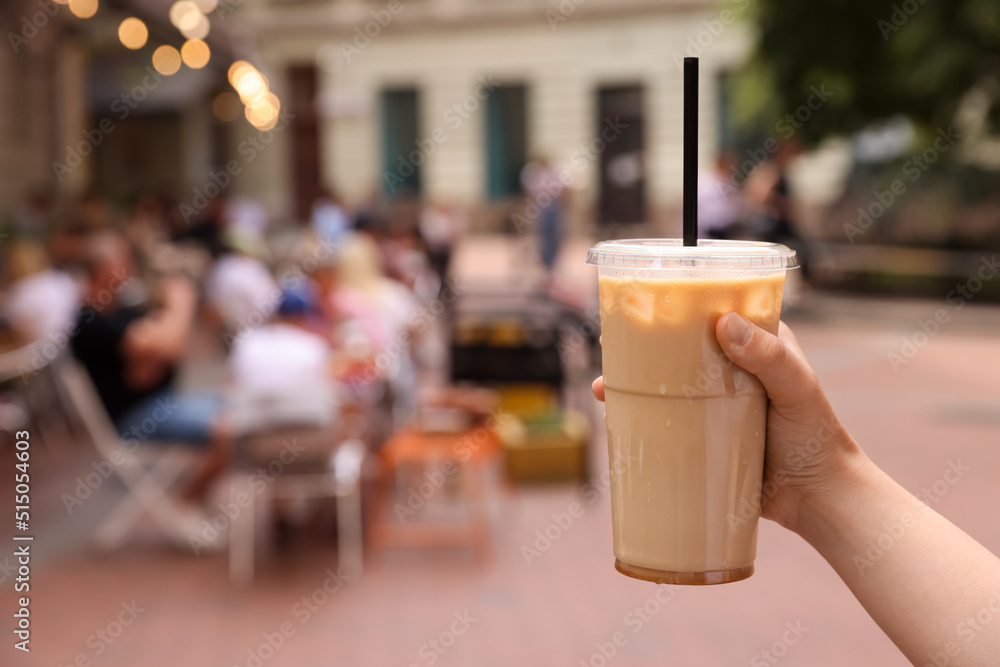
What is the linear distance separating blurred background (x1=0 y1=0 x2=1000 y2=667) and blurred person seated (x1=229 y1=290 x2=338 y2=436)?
2 cm

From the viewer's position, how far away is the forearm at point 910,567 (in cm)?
134

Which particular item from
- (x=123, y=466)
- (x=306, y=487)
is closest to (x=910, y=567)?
(x=306, y=487)

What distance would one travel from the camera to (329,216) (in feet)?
43.2

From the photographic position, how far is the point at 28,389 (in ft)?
26.5

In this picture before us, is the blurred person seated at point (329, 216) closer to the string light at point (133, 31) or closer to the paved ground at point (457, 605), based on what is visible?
the string light at point (133, 31)

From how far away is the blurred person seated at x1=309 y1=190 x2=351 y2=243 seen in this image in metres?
12.7

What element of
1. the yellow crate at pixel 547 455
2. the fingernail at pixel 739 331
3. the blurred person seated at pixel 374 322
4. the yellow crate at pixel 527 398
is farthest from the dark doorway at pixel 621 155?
the fingernail at pixel 739 331

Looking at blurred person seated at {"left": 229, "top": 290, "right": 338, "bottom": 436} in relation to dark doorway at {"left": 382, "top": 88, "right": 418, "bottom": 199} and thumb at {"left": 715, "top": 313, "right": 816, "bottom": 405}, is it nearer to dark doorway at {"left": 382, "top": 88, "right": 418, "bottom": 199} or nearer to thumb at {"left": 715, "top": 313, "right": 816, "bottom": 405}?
thumb at {"left": 715, "top": 313, "right": 816, "bottom": 405}

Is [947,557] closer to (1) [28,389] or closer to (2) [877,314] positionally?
(1) [28,389]

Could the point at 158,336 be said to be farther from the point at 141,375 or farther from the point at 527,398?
the point at 527,398

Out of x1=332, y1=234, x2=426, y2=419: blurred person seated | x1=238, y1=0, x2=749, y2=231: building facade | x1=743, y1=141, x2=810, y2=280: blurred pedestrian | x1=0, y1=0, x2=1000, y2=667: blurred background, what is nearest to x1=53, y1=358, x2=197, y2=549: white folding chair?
x1=0, y1=0, x2=1000, y2=667: blurred background

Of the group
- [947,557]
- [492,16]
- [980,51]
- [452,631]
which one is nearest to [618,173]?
[492,16]

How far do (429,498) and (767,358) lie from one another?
225 inches

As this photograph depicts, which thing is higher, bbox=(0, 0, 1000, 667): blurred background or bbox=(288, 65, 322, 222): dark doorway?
bbox=(288, 65, 322, 222): dark doorway
